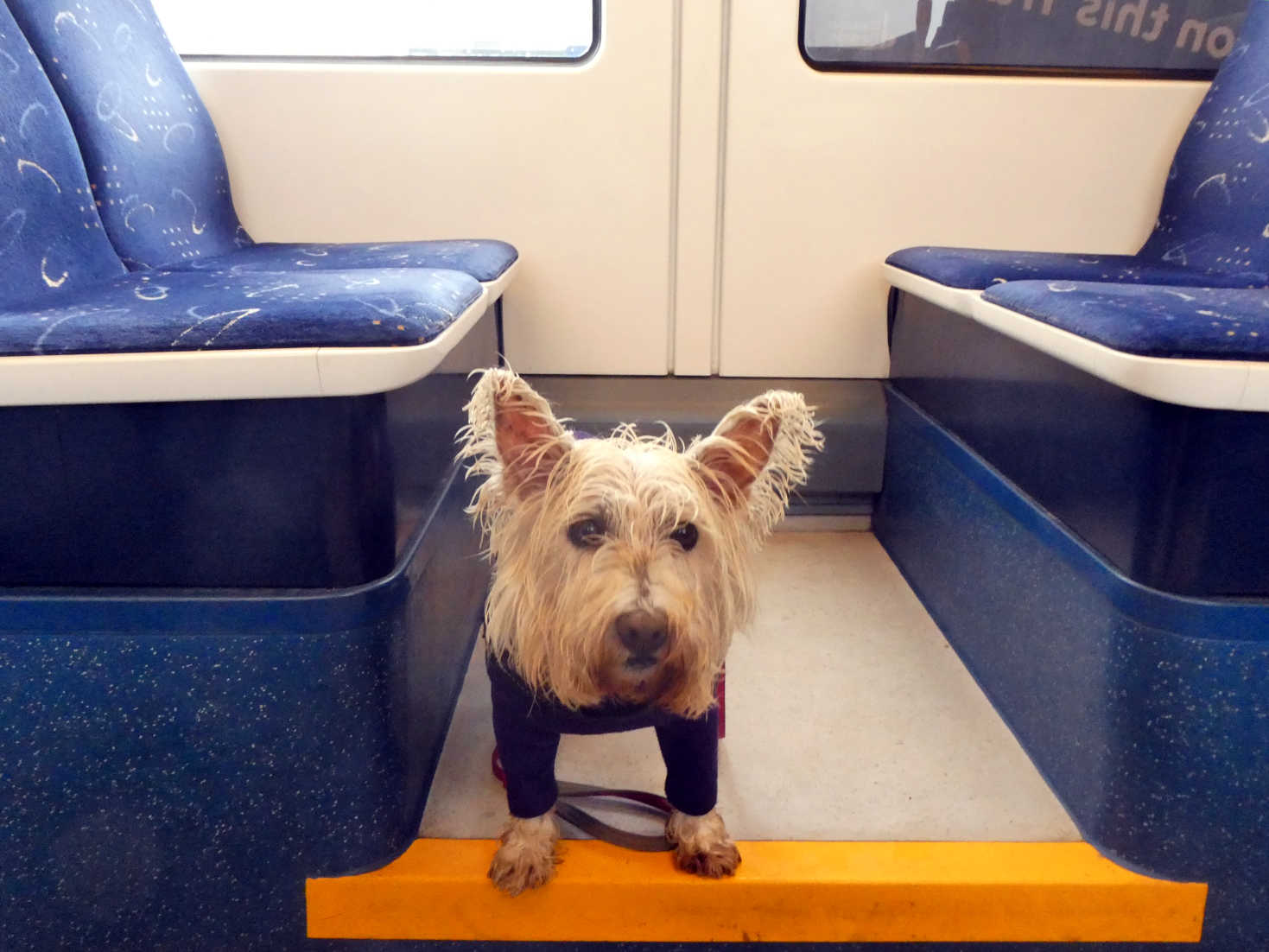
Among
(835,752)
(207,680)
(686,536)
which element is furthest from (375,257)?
(835,752)

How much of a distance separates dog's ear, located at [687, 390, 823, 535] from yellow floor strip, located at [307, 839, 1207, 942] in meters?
0.46

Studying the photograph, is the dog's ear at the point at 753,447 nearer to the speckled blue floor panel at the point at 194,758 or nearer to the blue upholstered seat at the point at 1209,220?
the speckled blue floor panel at the point at 194,758

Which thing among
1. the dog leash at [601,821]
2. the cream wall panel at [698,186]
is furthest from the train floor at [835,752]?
the cream wall panel at [698,186]

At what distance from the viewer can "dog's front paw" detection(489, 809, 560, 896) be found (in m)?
1.04

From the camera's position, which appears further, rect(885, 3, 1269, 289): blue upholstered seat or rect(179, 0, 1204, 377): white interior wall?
rect(179, 0, 1204, 377): white interior wall

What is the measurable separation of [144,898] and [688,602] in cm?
76

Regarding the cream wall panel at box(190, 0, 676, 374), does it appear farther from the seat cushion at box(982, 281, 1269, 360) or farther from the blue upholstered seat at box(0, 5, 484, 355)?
the seat cushion at box(982, 281, 1269, 360)

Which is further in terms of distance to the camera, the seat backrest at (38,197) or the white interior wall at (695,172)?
the white interior wall at (695,172)

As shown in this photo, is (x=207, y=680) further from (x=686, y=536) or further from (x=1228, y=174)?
(x=1228, y=174)

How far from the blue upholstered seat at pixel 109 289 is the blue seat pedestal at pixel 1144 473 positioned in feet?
2.73

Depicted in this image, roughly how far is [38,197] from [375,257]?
547mm

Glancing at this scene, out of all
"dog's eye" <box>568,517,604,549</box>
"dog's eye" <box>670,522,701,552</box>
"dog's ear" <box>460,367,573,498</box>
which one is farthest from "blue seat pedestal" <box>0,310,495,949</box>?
"dog's eye" <box>670,522,701,552</box>

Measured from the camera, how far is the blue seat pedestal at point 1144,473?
979 mm

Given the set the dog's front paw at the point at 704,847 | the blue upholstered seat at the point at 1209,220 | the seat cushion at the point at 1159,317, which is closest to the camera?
the seat cushion at the point at 1159,317
